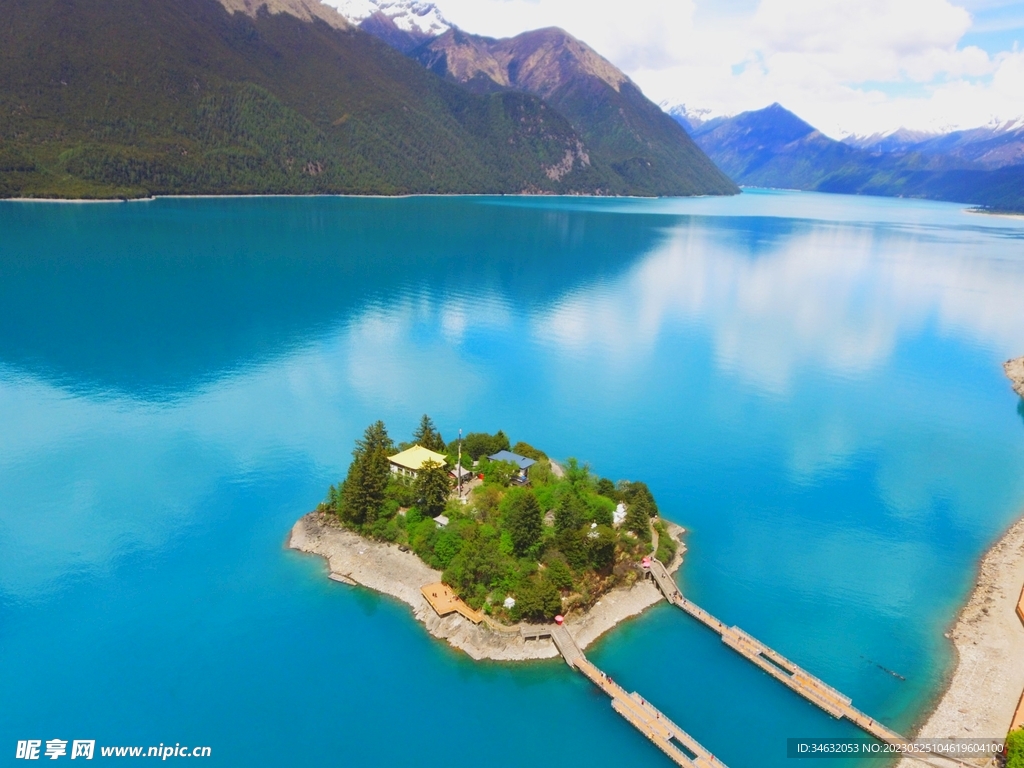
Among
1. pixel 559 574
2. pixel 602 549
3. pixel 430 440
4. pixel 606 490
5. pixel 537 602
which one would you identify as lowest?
pixel 537 602

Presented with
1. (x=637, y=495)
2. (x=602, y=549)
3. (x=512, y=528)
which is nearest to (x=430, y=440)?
(x=512, y=528)

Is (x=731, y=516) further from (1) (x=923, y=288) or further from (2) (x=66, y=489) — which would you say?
(1) (x=923, y=288)

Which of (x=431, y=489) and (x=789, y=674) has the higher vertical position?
(x=431, y=489)

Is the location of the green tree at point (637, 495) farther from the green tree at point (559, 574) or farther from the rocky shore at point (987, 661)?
the rocky shore at point (987, 661)

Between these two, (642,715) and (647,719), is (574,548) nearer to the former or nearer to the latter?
(642,715)

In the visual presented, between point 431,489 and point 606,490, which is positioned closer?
point 431,489

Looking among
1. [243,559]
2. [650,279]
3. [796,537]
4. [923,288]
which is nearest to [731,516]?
[796,537]

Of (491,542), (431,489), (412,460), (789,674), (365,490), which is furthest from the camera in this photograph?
(412,460)
